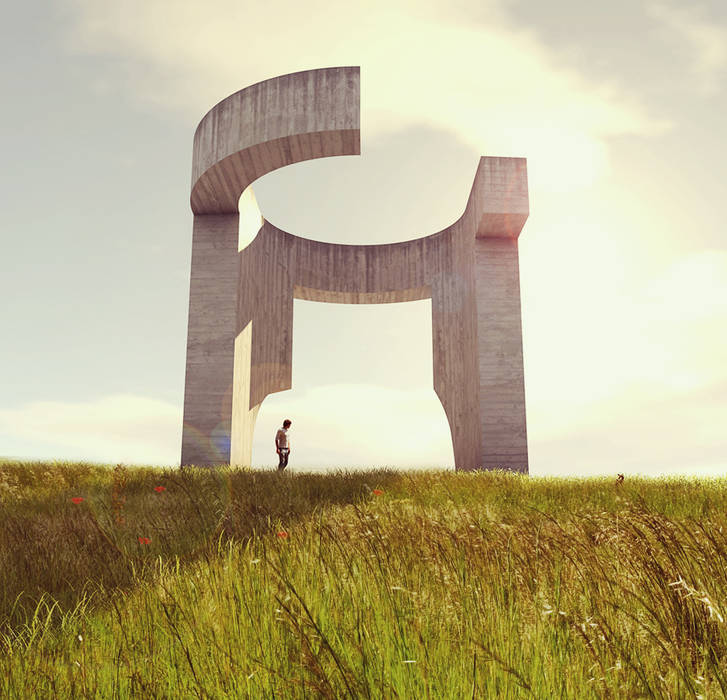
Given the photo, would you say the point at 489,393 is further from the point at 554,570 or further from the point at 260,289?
the point at 554,570

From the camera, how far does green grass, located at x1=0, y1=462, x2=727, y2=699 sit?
1.51 m

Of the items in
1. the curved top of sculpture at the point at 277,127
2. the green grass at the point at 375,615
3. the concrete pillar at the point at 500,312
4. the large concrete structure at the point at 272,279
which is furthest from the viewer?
the concrete pillar at the point at 500,312

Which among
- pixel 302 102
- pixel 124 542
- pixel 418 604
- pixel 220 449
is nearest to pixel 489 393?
pixel 220 449

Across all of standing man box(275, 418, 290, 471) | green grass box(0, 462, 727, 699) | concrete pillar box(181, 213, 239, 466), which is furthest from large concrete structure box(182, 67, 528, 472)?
green grass box(0, 462, 727, 699)

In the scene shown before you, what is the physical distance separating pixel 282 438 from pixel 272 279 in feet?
20.2

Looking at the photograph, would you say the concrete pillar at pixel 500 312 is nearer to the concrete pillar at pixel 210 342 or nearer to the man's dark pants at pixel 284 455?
the man's dark pants at pixel 284 455

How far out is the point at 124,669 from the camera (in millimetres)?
1804

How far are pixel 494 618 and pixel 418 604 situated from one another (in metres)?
0.27

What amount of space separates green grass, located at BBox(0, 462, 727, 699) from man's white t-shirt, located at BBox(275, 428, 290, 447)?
9218 millimetres

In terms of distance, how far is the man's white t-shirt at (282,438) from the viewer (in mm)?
13273

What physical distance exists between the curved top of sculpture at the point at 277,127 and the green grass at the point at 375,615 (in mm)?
9629

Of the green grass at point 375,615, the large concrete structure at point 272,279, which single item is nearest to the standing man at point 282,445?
the large concrete structure at point 272,279

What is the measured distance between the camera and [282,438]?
13.3m

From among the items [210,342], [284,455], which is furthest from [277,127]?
[284,455]
